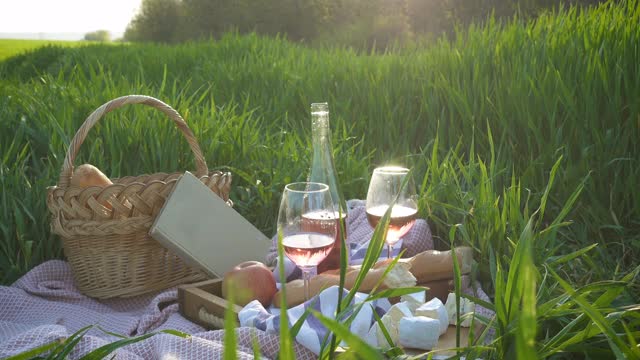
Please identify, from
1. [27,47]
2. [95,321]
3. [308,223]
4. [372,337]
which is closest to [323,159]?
[308,223]

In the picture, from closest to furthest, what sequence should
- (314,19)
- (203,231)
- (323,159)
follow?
(323,159) → (203,231) → (314,19)

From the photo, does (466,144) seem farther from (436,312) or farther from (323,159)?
(436,312)

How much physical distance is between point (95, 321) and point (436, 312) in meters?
1.11

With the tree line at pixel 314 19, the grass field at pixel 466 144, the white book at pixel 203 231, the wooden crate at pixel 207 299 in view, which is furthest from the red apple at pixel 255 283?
the tree line at pixel 314 19

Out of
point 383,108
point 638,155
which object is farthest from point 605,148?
point 383,108

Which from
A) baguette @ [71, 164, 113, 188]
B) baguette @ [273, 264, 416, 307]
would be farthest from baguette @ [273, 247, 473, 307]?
baguette @ [71, 164, 113, 188]

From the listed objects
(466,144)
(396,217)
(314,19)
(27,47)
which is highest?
(314,19)

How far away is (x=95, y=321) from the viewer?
199 cm

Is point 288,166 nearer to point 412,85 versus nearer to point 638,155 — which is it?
point 412,85

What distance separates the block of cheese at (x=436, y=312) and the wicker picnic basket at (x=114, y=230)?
37.7 inches

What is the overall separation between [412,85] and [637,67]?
4.09 ft

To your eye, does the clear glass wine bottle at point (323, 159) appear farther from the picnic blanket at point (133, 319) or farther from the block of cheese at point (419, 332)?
the block of cheese at point (419, 332)

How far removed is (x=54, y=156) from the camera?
2.79 meters

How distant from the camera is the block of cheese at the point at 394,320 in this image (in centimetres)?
141
